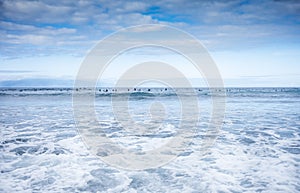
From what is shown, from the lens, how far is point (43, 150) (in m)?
9.37

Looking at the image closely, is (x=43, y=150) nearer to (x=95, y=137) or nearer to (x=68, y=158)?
(x=68, y=158)

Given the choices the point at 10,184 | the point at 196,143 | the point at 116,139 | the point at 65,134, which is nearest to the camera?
the point at 10,184

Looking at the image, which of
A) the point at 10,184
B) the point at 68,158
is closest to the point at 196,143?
the point at 68,158

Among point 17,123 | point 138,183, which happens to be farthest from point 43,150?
point 17,123

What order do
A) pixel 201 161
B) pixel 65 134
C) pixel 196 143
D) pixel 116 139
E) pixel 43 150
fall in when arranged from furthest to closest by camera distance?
pixel 65 134 → pixel 116 139 → pixel 196 143 → pixel 43 150 → pixel 201 161

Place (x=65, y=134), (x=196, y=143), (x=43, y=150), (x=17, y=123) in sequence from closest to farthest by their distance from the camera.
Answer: (x=43, y=150), (x=196, y=143), (x=65, y=134), (x=17, y=123)

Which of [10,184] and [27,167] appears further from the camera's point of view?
[27,167]

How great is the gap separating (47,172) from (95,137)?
4.27 metres

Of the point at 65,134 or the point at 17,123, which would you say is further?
the point at 17,123

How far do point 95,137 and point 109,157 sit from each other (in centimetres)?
301

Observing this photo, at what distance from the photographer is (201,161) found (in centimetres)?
832

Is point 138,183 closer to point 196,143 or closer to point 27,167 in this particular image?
point 27,167

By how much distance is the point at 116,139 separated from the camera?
1120cm

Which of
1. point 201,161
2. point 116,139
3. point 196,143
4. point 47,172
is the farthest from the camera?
point 116,139
